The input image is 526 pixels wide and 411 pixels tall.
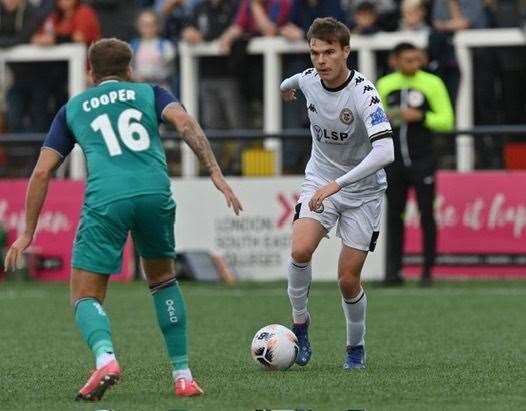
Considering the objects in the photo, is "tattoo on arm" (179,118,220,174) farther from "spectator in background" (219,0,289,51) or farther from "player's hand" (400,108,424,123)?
"spectator in background" (219,0,289,51)

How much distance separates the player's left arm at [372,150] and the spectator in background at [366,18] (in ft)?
32.0

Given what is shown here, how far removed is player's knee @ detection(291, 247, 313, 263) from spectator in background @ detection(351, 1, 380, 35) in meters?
9.60

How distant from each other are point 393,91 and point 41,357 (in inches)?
262

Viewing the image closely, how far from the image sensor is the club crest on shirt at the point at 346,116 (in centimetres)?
998

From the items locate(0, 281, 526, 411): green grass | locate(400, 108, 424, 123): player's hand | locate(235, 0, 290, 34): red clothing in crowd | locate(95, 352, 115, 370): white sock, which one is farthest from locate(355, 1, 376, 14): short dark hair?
locate(95, 352, 115, 370): white sock

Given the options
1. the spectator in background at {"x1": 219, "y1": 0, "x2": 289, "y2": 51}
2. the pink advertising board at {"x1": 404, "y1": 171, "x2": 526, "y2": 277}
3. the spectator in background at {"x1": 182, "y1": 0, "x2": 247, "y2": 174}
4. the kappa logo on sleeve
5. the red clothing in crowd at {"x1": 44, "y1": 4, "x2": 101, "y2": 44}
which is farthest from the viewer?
the red clothing in crowd at {"x1": 44, "y1": 4, "x2": 101, "y2": 44}

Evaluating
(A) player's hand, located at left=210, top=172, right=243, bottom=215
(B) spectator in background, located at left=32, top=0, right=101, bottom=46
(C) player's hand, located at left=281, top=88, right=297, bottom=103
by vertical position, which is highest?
(B) spectator in background, located at left=32, top=0, right=101, bottom=46

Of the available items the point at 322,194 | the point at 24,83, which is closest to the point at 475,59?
the point at 24,83

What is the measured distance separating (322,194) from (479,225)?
858cm

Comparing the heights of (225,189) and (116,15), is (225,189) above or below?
below

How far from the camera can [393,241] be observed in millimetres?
17016

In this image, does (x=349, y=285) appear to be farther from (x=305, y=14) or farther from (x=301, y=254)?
(x=305, y=14)

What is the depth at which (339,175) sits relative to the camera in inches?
404

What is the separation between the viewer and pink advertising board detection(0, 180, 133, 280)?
Result: 18.7 m
